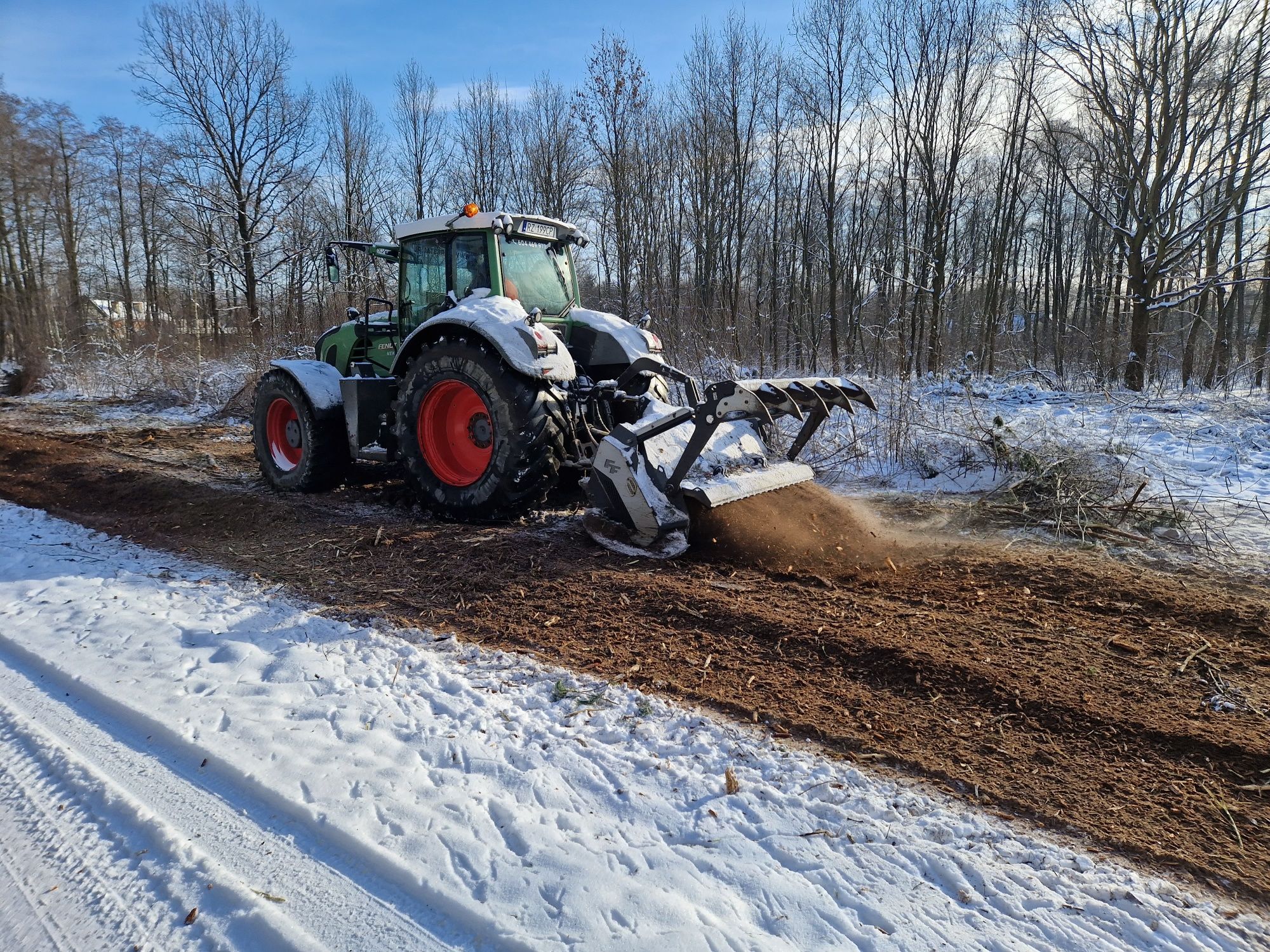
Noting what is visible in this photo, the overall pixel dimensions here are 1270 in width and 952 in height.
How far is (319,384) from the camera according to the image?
659 cm

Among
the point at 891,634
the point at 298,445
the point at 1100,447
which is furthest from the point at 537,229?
the point at 1100,447

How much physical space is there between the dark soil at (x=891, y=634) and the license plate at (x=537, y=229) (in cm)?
241

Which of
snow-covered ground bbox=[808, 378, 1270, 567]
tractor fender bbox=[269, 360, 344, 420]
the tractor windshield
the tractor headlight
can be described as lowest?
snow-covered ground bbox=[808, 378, 1270, 567]

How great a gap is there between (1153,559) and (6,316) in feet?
113

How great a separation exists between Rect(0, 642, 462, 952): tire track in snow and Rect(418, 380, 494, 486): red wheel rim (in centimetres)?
311

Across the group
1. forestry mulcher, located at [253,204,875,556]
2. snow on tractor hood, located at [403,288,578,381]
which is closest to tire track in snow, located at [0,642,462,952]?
→ forestry mulcher, located at [253,204,875,556]

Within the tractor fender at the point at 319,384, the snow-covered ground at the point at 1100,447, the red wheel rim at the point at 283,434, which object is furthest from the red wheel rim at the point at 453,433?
the snow-covered ground at the point at 1100,447

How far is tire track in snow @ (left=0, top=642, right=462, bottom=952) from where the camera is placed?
1877 mm

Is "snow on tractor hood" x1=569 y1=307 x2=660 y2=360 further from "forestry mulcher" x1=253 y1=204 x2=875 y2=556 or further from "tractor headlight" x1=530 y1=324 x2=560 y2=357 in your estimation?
"tractor headlight" x1=530 y1=324 x2=560 y2=357

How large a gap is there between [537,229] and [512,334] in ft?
4.67

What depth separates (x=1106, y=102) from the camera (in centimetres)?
1221

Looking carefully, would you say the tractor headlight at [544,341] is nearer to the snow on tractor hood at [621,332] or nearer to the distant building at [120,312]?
the snow on tractor hood at [621,332]

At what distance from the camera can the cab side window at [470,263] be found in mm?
5906

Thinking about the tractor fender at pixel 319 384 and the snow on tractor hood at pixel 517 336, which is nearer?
the snow on tractor hood at pixel 517 336
